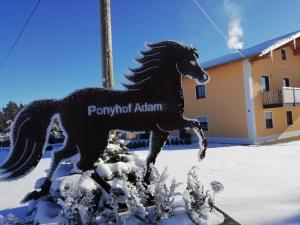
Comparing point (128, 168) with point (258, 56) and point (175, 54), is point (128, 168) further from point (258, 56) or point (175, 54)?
point (258, 56)

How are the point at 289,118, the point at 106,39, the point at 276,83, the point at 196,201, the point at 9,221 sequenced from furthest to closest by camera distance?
1. the point at 289,118
2. the point at 276,83
3. the point at 106,39
4. the point at 196,201
5. the point at 9,221

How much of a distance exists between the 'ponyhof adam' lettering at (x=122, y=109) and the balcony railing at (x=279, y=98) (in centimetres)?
1690

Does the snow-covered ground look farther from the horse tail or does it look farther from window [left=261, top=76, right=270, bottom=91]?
window [left=261, top=76, right=270, bottom=91]

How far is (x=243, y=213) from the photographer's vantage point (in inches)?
223

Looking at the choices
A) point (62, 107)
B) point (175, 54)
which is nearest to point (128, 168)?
point (62, 107)

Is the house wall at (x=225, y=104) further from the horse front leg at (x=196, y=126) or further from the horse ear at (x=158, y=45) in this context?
the horse ear at (x=158, y=45)

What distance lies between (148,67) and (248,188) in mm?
4082

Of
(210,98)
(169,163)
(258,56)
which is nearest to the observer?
(169,163)

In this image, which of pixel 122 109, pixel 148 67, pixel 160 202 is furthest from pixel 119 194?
pixel 148 67

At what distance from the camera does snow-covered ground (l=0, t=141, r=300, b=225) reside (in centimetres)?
557

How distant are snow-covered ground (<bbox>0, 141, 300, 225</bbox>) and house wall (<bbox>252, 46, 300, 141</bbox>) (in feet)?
25.8

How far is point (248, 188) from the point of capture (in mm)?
7516

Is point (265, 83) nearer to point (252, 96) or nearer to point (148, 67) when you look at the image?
point (252, 96)

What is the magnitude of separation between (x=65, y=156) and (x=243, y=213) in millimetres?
3354
